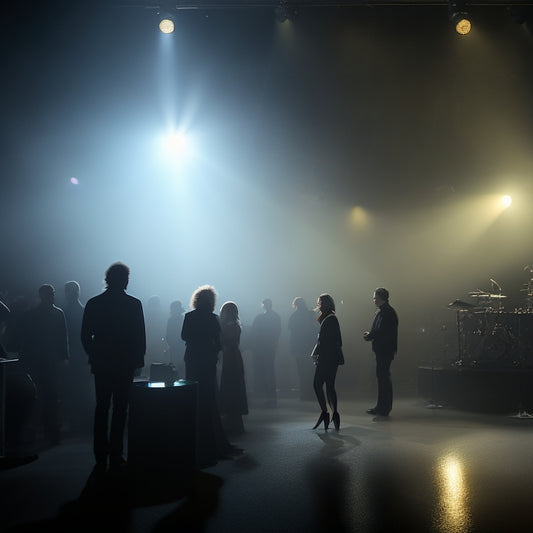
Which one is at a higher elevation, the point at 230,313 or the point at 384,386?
the point at 230,313

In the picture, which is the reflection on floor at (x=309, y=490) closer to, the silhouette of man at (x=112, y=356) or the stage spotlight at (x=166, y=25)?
the silhouette of man at (x=112, y=356)

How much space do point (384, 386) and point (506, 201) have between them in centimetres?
742

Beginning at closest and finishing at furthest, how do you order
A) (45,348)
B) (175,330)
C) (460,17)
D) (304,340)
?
(45,348) → (460,17) → (175,330) → (304,340)

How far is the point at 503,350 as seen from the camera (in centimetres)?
887

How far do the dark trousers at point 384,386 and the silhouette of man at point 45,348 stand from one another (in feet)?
14.4

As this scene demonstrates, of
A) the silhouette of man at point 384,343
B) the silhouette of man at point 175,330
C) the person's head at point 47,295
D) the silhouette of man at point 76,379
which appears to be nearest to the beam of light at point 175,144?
the silhouette of man at point 175,330

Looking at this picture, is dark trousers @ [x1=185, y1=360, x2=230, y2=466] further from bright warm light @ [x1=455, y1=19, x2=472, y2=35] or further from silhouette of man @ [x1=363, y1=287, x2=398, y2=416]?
bright warm light @ [x1=455, y1=19, x2=472, y2=35]

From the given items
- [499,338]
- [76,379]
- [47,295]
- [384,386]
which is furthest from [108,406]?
[499,338]

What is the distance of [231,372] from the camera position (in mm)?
6668

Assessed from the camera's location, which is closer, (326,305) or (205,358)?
(205,358)

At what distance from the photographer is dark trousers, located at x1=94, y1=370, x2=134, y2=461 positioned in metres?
4.43

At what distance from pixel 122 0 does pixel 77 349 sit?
5596 mm

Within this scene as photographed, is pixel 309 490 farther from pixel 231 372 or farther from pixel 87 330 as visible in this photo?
pixel 231 372

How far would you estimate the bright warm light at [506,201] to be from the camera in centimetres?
1271
